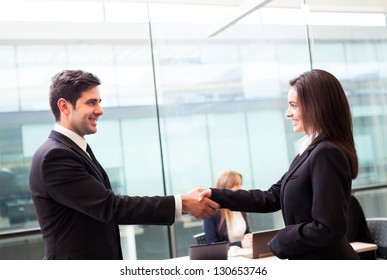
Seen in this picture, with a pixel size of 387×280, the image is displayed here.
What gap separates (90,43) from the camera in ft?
15.9

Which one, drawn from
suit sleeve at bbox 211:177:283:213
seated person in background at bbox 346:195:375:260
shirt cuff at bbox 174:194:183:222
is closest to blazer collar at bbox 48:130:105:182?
shirt cuff at bbox 174:194:183:222

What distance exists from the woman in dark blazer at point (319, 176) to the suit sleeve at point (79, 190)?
67cm

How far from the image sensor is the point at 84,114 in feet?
8.04

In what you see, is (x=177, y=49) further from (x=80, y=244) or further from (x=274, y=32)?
(x=80, y=244)

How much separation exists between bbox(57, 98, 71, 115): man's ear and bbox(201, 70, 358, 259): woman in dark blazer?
3.35ft

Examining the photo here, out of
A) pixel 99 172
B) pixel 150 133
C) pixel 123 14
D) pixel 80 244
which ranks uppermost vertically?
pixel 123 14

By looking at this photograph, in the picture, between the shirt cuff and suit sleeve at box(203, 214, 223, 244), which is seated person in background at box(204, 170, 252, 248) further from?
the shirt cuff

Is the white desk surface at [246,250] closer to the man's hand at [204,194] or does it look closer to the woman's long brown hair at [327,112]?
the man's hand at [204,194]

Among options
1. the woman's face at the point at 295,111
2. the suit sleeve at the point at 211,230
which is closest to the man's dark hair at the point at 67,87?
the woman's face at the point at 295,111

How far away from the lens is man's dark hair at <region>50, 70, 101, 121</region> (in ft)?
8.04

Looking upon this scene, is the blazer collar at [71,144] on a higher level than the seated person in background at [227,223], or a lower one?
higher

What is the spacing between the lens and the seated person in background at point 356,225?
4203 millimetres
